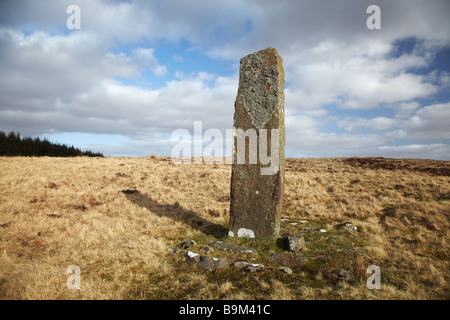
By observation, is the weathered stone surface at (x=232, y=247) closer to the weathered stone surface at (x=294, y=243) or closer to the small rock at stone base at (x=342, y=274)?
the weathered stone surface at (x=294, y=243)

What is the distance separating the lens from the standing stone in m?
5.91

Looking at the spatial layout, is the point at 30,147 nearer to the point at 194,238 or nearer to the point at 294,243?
the point at 194,238

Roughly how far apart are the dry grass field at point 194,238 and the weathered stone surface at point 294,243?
0.17 m

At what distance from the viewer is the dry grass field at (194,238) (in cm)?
393

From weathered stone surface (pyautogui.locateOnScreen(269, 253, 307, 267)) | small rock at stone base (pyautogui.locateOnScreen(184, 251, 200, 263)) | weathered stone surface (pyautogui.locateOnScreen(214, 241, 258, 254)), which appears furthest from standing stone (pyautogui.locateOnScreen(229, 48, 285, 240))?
small rock at stone base (pyautogui.locateOnScreen(184, 251, 200, 263))

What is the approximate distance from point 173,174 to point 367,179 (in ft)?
38.5

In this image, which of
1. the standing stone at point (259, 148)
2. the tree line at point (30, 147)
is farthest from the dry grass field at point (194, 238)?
the tree line at point (30, 147)

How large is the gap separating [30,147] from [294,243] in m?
30.0

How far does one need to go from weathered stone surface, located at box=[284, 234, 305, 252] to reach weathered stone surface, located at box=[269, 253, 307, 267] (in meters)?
0.26

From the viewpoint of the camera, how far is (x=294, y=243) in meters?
5.50

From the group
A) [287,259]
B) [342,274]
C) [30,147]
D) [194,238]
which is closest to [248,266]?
[287,259]

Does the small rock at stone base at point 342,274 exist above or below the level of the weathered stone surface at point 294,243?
below

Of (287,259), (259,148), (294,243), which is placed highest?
(259,148)
